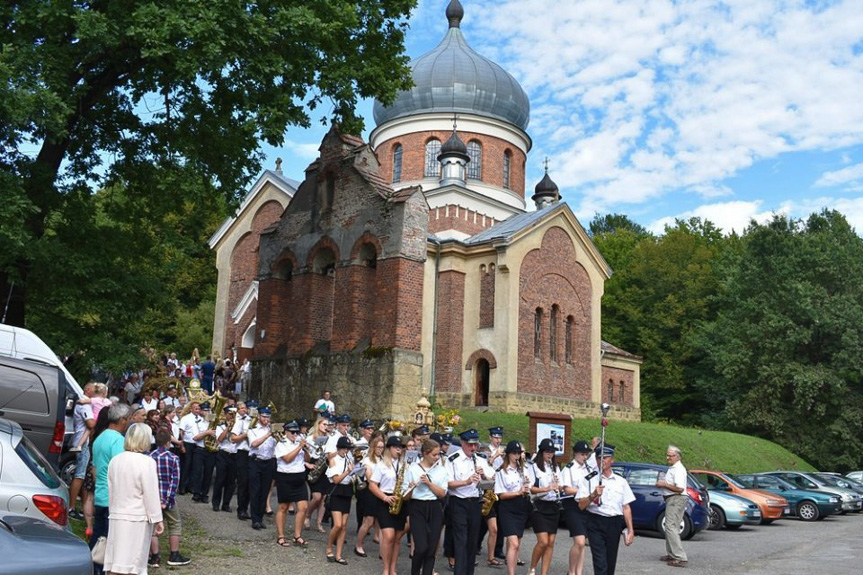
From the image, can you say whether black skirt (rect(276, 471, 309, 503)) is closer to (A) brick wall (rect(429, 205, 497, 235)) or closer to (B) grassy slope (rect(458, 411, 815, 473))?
(B) grassy slope (rect(458, 411, 815, 473))

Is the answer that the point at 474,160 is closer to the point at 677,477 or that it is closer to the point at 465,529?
the point at 677,477

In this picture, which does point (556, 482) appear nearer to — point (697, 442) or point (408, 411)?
point (408, 411)

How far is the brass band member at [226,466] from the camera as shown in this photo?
12.9m

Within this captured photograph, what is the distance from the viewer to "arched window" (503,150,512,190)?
1511 inches

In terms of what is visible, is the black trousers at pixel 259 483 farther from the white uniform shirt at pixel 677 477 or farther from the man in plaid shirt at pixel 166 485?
the white uniform shirt at pixel 677 477

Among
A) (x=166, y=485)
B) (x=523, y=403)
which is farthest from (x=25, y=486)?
(x=523, y=403)

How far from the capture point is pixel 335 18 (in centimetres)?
1434

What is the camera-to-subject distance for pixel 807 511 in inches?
841

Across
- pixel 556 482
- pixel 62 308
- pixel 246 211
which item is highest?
pixel 246 211

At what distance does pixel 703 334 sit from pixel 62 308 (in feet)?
115

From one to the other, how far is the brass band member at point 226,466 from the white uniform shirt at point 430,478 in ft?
15.2

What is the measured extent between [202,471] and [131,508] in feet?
24.8

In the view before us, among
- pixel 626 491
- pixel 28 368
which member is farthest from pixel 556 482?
pixel 28 368

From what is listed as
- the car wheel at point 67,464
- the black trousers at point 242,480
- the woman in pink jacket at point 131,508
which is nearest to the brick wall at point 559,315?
the black trousers at point 242,480
